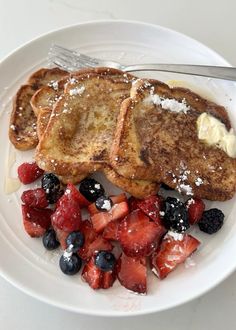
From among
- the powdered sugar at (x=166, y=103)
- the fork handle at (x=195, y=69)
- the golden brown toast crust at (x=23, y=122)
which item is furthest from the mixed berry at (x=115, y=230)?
the fork handle at (x=195, y=69)

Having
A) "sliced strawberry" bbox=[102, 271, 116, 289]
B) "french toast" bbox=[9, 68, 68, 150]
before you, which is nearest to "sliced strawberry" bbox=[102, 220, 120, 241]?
"sliced strawberry" bbox=[102, 271, 116, 289]

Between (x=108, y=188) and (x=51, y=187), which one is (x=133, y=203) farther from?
(x=51, y=187)

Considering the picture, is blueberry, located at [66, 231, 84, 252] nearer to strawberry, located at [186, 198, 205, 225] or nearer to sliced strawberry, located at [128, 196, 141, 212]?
sliced strawberry, located at [128, 196, 141, 212]

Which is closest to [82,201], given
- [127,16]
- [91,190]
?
[91,190]

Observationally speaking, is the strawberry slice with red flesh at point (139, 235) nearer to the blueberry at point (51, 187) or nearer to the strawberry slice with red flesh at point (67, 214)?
the strawberry slice with red flesh at point (67, 214)

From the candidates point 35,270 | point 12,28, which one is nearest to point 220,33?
point 12,28
